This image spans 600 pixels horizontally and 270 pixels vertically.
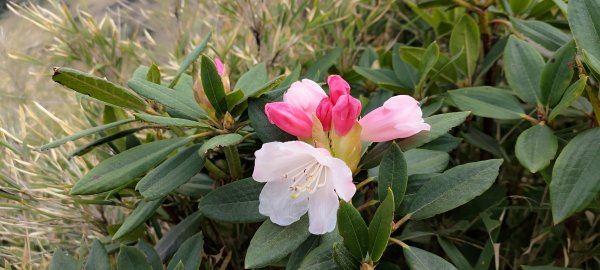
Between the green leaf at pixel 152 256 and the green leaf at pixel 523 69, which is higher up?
the green leaf at pixel 523 69

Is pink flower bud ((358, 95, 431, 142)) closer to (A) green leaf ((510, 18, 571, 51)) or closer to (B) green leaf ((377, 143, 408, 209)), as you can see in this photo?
(B) green leaf ((377, 143, 408, 209))

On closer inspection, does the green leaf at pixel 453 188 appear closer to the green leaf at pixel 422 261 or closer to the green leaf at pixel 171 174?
the green leaf at pixel 422 261

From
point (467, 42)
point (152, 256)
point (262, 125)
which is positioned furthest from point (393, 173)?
point (467, 42)

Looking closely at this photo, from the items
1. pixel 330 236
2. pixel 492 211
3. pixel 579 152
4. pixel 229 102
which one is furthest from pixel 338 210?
pixel 492 211

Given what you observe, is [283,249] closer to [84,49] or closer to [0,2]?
[84,49]

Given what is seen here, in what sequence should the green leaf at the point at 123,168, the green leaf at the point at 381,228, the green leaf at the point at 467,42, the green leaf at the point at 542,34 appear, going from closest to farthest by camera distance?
1. the green leaf at the point at 381,228
2. the green leaf at the point at 123,168
3. the green leaf at the point at 542,34
4. the green leaf at the point at 467,42

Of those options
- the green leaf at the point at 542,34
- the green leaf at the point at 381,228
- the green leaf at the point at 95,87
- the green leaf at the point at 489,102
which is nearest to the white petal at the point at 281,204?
the green leaf at the point at 381,228

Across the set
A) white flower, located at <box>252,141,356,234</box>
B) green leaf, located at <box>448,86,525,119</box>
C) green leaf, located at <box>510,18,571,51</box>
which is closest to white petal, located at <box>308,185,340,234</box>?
white flower, located at <box>252,141,356,234</box>

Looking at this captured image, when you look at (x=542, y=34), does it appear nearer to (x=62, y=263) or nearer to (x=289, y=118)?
(x=289, y=118)
